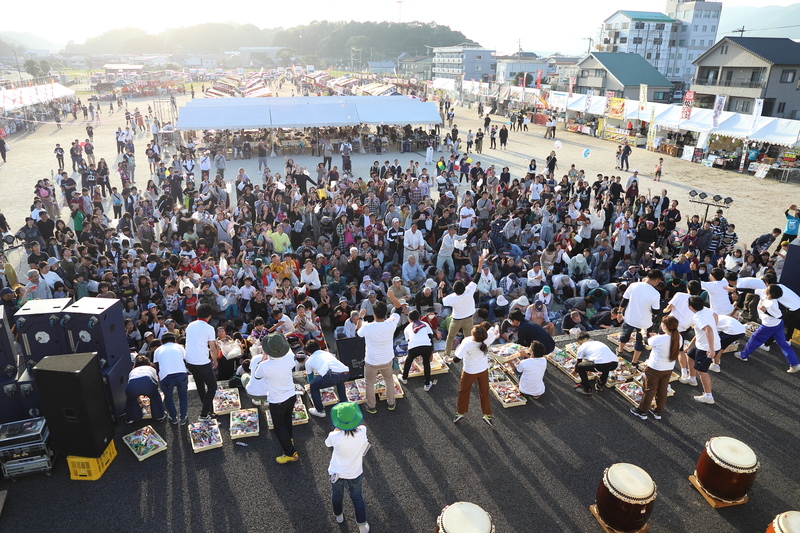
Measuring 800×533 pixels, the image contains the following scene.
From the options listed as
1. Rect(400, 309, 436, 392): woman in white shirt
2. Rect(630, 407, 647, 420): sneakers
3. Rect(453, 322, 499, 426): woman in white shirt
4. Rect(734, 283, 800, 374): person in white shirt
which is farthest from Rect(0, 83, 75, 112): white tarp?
Rect(734, 283, 800, 374): person in white shirt

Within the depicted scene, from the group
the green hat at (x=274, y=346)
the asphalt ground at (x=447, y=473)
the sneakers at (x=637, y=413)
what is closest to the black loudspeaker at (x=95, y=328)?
the asphalt ground at (x=447, y=473)

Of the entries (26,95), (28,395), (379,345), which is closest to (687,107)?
(379,345)

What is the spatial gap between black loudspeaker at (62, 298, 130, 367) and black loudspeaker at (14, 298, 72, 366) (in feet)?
0.28

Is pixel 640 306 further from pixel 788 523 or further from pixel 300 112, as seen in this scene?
pixel 300 112

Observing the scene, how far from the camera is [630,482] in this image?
450 centimetres

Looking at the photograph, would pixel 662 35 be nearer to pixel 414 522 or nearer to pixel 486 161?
pixel 486 161

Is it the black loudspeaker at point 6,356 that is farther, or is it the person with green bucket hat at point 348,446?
the black loudspeaker at point 6,356

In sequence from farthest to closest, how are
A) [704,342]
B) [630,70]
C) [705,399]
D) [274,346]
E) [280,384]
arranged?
[630,70] < [705,399] < [704,342] < [280,384] < [274,346]

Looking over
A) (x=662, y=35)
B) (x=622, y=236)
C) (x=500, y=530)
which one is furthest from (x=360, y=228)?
(x=662, y=35)

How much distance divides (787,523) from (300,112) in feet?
77.5

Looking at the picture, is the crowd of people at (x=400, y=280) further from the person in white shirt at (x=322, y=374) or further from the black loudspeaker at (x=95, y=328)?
the black loudspeaker at (x=95, y=328)

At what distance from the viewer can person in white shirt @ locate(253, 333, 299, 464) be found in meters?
5.12

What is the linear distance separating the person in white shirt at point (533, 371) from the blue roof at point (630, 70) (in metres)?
42.4

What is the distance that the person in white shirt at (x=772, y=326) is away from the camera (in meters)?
6.97
